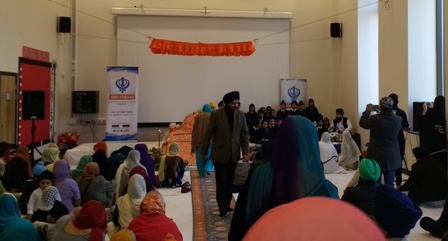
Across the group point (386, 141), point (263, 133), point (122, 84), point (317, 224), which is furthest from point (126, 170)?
point (122, 84)

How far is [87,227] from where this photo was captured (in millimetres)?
3023

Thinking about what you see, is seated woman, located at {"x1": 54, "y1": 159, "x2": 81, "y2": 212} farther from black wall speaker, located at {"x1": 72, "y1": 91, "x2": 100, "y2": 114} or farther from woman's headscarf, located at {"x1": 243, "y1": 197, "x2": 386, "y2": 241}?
black wall speaker, located at {"x1": 72, "y1": 91, "x2": 100, "y2": 114}

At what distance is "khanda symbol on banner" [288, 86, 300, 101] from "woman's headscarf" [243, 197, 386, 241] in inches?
473

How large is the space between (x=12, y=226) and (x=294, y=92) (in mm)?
10200

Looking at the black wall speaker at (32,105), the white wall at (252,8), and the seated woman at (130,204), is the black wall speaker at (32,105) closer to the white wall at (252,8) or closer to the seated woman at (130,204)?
the white wall at (252,8)

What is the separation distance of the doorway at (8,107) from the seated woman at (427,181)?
22.5ft

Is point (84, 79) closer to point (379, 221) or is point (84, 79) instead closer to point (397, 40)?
point (397, 40)

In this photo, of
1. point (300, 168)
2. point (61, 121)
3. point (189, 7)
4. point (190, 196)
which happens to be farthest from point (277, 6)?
point (300, 168)

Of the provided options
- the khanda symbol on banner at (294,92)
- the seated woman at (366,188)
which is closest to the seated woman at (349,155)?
the khanda symbol on banner at (294,92)

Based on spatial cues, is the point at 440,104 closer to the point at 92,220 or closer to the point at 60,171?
the point at 60,171

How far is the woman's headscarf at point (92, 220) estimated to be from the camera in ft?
9.77

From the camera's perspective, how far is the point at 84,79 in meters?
12.2

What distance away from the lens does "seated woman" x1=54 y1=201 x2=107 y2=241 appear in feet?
9.79

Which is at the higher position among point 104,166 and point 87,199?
point 104,166
